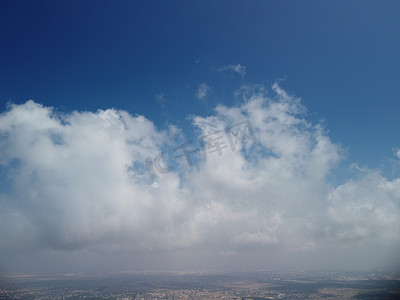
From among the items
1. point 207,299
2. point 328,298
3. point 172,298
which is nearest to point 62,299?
point 172,298

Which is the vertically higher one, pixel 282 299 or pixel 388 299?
pixel 388 299

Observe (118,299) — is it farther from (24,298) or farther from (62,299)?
(24,298)

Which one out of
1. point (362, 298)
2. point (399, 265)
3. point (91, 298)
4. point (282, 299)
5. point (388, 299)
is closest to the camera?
point (388, 299)

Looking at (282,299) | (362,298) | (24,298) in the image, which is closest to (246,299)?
(282,299)

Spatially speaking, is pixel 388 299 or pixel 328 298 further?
pixel 328 298

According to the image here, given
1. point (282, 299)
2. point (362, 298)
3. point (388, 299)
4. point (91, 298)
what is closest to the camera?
point (388, 299)

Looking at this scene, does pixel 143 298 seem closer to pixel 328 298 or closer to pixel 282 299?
pixel 282 299

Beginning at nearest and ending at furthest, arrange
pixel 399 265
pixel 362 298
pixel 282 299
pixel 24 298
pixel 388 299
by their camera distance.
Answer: pixel 388 299 < pixel 362 298 < pixel 24 298 < pixel 282 299 < pixel 399 265

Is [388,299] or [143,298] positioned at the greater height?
[388,299]

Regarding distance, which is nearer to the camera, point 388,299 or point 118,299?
point 388,299
